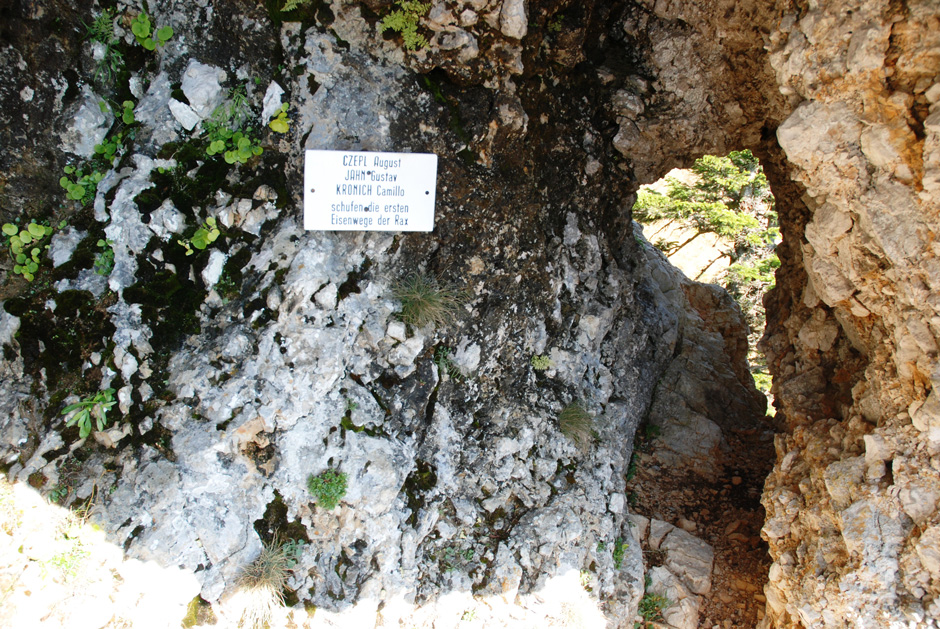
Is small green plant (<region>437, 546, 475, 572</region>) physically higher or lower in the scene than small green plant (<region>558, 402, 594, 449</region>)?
lower

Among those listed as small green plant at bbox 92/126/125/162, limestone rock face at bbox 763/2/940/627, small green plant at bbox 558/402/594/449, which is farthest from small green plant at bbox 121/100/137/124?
limestone rock face at bbox 763/2/940/627

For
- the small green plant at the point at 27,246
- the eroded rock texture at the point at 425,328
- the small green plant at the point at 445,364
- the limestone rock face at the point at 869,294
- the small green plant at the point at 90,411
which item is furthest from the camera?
the small green plant at the point at 445,364

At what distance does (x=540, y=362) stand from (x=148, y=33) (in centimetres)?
389

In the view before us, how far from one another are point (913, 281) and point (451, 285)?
2926mm

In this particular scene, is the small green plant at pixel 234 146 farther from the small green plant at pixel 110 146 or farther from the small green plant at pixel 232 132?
the small green plant at pixel 110 146

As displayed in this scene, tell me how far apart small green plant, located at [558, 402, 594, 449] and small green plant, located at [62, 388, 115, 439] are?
3385mm

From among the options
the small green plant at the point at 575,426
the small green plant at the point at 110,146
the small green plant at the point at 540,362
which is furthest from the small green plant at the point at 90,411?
the small green plant at the point at 575,426

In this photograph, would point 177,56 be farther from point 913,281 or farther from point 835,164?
point 913,281

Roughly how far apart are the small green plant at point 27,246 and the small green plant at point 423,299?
8.08 ft

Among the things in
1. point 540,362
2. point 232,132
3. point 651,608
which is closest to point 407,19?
point 232,132

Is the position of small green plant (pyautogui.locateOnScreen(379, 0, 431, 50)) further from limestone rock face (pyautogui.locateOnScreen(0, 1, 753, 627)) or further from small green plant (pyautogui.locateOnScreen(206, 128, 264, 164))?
small green plant (pyautogui.locateOnScreen(206, 128, 264, 164))

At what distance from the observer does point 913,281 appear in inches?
121

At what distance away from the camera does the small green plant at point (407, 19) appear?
12.6 ft

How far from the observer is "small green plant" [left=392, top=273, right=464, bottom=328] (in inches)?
160
